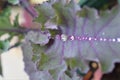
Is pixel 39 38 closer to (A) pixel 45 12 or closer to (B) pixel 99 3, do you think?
(A) pixel 45 12

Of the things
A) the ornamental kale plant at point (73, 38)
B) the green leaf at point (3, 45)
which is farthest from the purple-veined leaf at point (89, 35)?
the green leaf at point (3, 45)

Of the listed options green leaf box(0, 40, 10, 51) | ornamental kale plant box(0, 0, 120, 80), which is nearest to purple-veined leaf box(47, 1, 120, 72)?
ornamental kale plant box(0, 0, 120, 80)

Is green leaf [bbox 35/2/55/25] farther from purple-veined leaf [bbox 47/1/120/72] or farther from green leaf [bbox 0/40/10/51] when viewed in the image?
green leaf [bbox 0/40/10/51]

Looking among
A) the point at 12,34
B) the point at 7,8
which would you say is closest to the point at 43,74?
the point at 12,34

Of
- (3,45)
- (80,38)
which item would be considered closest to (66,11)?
(80,38)

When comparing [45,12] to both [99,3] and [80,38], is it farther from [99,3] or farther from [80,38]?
[99,3]

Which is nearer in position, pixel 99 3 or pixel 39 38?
pixel 39 38

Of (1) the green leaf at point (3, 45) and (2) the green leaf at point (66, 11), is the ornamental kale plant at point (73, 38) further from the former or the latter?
(1) the green leaf at point (3, 45)

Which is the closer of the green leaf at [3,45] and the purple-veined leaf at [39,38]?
the purple-veined leaf at [39,38]

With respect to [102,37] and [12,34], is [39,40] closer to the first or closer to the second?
[102,37]
